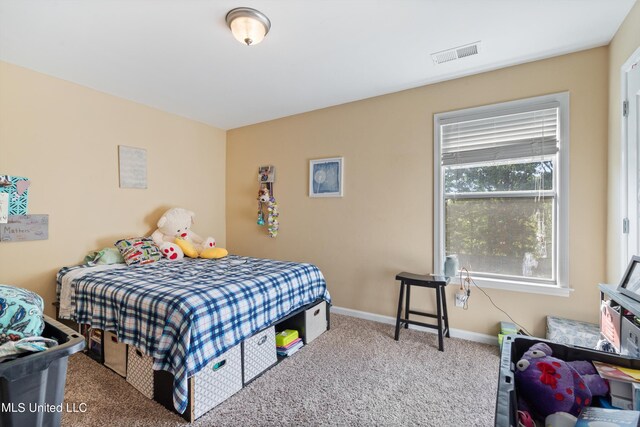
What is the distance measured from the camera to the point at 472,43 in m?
2.15

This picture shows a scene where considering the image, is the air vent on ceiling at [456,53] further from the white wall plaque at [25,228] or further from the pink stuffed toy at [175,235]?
the white wall plaque at [25,228]

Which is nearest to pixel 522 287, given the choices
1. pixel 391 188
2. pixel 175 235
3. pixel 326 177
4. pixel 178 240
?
pixel 391 188

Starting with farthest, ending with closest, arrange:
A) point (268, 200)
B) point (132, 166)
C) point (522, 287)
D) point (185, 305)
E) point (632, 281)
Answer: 1. point (268, 200)
2. point (132, 166)
3. point (522, 287)
4. point (185, 305)
5. point (632, 281)

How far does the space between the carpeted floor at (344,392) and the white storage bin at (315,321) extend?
0.13 metres

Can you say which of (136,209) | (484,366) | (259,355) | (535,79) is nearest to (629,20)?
(535,79)

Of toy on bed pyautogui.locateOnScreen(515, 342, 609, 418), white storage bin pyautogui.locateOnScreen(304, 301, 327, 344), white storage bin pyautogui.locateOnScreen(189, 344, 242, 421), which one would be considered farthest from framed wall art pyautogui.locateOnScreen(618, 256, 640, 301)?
white storage bin pyautogui.locateOnScreen(189, 344, 242, 421)

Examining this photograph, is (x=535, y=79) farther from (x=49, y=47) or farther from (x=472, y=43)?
(x=49, y=47)

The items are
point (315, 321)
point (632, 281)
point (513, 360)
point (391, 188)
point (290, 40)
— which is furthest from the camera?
point (391, 188)

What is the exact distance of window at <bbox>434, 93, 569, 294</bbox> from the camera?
7.71 ft

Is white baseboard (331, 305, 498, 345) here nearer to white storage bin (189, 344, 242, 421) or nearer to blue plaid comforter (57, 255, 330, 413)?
blue plaid comforter (57, 255, 330, 413)

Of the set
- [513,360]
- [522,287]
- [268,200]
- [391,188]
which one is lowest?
[522,287]

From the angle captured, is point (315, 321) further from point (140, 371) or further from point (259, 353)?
point (140, 371)

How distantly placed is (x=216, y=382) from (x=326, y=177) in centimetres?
231

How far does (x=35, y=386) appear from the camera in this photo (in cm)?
83
